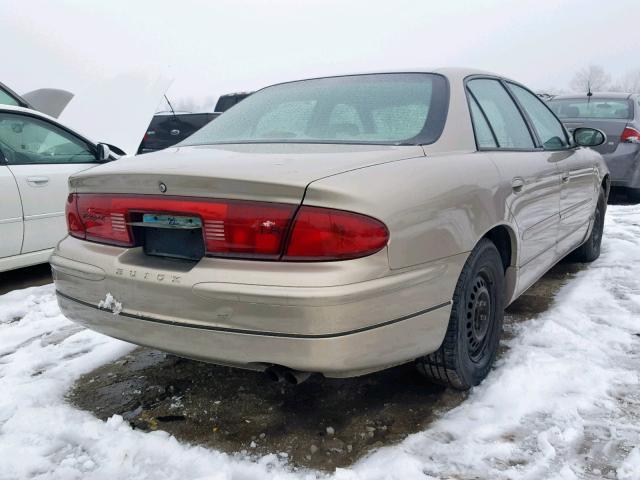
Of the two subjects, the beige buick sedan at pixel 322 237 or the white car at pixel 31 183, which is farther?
the white car at pixel 31 183

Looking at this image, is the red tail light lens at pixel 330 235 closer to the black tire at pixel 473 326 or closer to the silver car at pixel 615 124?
the black tire at pixel 473 326

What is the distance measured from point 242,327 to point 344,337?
34 cm

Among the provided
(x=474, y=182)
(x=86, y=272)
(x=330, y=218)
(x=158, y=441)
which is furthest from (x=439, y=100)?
(x=158, y=441)

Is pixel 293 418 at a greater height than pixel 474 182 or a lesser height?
lesser

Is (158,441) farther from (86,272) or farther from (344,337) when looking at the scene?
(344,337)

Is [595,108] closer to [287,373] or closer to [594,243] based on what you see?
[594,243]

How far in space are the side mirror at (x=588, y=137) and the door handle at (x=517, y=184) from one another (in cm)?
160

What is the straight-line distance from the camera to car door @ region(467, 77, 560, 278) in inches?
110

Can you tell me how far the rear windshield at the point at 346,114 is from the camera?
2.52 meters

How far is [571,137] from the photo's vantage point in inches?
163

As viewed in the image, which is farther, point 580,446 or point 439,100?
point 439,100

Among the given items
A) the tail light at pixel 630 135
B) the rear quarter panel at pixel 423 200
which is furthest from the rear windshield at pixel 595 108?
the rear quarter panel at pixel 423 200

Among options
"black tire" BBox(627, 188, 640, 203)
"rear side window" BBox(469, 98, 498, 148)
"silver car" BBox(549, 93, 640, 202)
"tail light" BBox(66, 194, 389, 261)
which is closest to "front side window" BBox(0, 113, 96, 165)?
"tail light" BBox(66, 194, 389, 261)

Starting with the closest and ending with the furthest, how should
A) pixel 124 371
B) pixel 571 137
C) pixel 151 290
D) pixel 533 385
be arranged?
pixel 151 290
pixel 533 385
pixel 124 371
pixel 571 137
